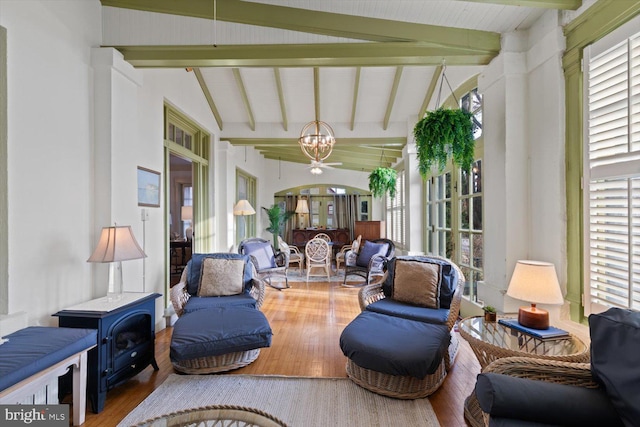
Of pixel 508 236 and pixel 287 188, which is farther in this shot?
pixel 287 188

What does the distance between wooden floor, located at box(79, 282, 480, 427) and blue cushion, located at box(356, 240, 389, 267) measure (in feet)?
3.05

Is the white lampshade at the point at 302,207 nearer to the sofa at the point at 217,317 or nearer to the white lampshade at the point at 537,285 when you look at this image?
the sofa at the point at 217,317

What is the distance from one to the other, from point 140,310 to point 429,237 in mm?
4370

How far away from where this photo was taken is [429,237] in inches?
207

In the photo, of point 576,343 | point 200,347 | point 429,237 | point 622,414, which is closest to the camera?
point 622,414

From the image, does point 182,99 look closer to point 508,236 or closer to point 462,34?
point 462,34

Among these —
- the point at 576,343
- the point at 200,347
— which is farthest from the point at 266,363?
the point at 576,343

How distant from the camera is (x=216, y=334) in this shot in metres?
2.52

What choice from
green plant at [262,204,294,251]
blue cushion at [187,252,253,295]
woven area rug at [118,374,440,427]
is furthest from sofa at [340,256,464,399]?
green plant at [262,204,294,251]

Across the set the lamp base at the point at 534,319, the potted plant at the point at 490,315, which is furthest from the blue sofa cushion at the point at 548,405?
the potted plant at the point at 490,315

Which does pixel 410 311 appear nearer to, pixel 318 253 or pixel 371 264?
pixel 371 264

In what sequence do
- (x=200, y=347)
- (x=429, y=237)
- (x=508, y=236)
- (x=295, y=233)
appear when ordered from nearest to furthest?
(x=200, y=347) → (x=508, y=236) → (x=429, y=237) → (x=295, y=233)

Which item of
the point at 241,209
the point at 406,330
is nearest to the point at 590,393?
the point at 406,330

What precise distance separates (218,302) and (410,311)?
1.94 m
